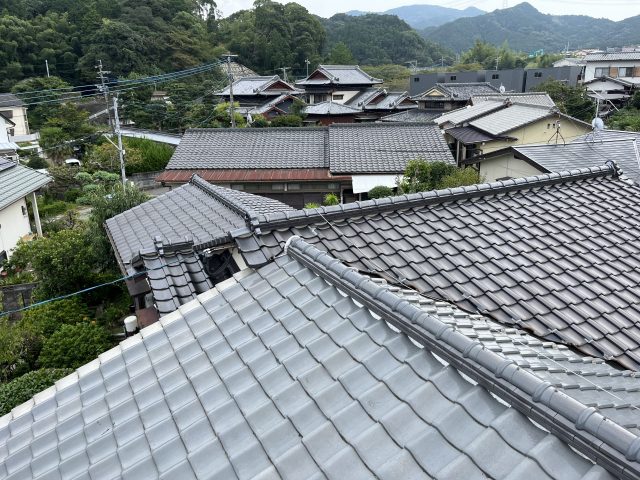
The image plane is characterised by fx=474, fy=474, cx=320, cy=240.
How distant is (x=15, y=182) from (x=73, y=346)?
12.2 metres

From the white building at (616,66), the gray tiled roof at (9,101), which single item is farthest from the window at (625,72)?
the gray tiled roof at (9,101)

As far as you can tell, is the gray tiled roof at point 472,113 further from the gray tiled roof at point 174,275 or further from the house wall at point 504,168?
the gray tiled roof at point 174,275

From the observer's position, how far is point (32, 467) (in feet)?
11.5

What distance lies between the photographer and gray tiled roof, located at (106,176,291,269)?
945cm

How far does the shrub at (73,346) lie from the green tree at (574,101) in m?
38.9

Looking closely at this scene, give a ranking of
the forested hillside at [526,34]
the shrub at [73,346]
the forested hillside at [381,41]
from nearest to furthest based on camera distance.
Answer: the shrub at [73,346], the forested hillside at [381,41], the forested hillside at [526,34]

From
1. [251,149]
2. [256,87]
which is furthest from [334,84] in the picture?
[251,149]

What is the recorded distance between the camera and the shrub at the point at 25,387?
27.3ft

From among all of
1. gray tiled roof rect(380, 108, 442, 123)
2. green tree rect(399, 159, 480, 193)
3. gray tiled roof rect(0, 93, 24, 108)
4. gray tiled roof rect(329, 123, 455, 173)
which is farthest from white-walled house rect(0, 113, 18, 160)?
gray tiled roof rect(380, 108, 442, 123)

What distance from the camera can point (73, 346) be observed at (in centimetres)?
1012

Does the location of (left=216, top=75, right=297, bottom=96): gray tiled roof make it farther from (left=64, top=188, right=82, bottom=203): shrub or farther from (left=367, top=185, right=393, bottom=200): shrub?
(left=367, top=185, right=393, bottom=200): shrub

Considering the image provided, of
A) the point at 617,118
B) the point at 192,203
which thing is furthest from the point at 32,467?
the point at 617,118

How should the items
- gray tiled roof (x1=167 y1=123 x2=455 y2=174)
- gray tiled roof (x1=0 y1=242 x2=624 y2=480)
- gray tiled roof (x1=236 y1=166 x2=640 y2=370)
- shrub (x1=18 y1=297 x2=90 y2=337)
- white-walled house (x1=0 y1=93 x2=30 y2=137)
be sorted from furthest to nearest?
white-walled house (x1=0 y1=93 x2=30 y2=137) < gray tiled roof (x1=167 y1=123 x2=455 y2=174) < shrub (x1=18 y1=297 x2=90 y2=337) < gray tiled roof (x1=236 y1=166 x2=640 y2=370) < gray tiled roof (x1=0 y1=242 x2=624 y2=480)

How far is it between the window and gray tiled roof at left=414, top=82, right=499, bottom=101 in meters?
23.4
